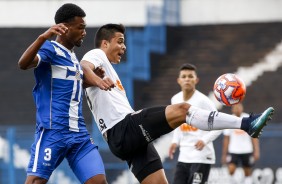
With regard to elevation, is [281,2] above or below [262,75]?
above

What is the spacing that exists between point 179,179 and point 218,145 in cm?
600

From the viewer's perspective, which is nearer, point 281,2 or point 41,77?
point 41,77

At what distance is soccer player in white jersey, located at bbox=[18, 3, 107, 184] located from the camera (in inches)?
295

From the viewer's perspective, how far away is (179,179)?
10.5 meters

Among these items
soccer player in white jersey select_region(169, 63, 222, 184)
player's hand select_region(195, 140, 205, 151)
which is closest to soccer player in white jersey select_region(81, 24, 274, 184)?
player's hand select_region(195, 140, 205, 151)

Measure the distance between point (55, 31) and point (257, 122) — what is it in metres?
1.94

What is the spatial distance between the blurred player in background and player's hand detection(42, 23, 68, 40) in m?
9.40

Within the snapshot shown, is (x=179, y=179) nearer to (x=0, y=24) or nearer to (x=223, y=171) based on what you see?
(x=223, y=171)

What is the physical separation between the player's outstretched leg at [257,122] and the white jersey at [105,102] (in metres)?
1.46

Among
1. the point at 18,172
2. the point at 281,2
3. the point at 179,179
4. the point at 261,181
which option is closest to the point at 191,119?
the point at 179,179

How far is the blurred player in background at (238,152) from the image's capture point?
16.2 m

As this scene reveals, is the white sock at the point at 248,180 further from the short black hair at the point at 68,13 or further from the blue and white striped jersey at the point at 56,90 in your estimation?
the short black hair at the point at 68,13

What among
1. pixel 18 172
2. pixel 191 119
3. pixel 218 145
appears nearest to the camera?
pixel 191 119

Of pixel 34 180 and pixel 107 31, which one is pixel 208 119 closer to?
pixel 34 180
